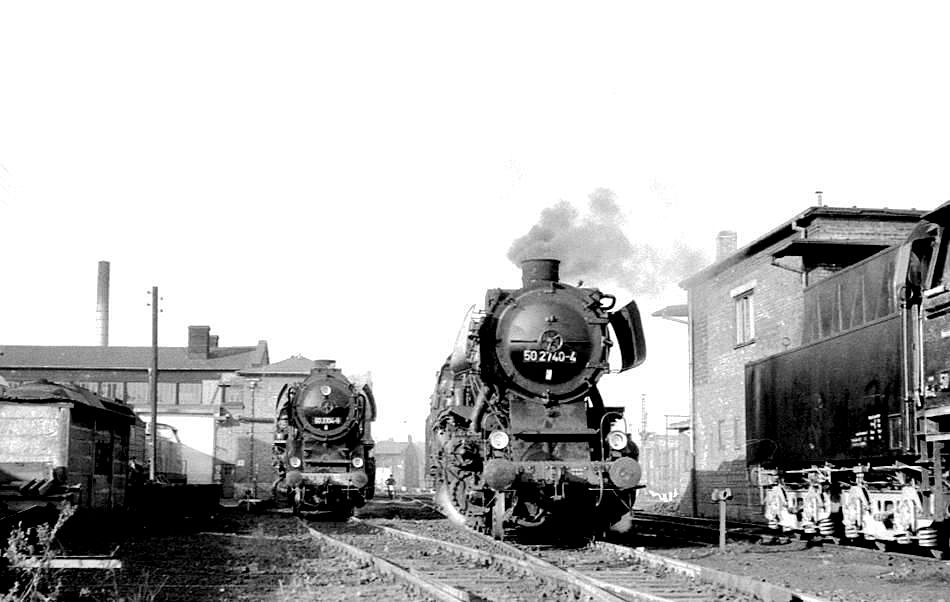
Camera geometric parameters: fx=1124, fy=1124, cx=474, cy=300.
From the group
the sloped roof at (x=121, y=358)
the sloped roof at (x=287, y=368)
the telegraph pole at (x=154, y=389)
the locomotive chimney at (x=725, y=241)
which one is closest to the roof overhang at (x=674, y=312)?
the locomotive chimney at (x=725, y=241)

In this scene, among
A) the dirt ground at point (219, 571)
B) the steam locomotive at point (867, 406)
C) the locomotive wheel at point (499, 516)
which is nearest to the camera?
the dirt ground at point (219, 571)

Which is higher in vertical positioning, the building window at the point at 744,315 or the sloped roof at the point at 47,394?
the building window at the point at 744,315

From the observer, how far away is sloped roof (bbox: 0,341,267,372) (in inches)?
2653

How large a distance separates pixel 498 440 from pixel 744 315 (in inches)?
443

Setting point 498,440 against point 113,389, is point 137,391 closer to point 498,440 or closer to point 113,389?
point 113,389

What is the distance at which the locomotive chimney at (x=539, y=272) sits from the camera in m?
14.8

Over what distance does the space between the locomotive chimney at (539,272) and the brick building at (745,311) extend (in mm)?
5181

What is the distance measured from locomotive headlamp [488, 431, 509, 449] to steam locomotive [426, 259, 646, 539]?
12 millimetres

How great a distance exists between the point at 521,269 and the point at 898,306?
5565 mm

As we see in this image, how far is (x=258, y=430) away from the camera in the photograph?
5306 cm

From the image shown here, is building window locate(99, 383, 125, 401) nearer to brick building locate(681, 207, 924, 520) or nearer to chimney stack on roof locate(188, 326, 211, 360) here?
chimney stack on roof locate(188, 326, 211, 360)

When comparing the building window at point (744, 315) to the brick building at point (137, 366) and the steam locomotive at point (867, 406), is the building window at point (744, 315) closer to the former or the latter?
the steam locomotive at point (867, 406)

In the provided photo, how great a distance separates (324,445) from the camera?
23.5 m

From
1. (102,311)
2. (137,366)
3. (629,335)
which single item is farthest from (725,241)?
(102,311)
